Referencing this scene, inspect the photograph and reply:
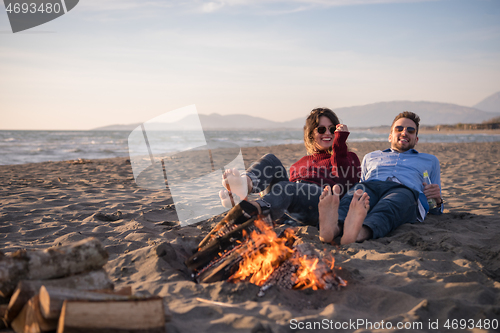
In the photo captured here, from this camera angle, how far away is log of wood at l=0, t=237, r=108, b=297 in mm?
1618

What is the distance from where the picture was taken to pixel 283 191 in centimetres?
280

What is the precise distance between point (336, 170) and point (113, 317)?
8.62ft

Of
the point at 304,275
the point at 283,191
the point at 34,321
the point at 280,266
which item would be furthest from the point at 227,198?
the point at 34,321

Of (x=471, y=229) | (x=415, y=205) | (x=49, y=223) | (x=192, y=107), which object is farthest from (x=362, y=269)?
(x=49, y=223)

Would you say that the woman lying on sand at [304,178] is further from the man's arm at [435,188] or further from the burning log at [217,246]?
the man's arm at [435,188]

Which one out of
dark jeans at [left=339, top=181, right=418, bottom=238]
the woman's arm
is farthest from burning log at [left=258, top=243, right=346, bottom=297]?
the woman's arm

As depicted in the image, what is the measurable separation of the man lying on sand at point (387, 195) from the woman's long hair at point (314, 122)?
27.3 inches

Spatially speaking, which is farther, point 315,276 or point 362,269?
point 362,269

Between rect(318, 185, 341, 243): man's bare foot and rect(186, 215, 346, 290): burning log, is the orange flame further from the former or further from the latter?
rect(318, 185, 341, 243): man's bare foot

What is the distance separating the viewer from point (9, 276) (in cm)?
161

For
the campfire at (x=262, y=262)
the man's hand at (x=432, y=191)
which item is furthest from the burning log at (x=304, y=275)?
the man's hand at (x=432, y=191)

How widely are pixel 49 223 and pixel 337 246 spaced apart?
322cm

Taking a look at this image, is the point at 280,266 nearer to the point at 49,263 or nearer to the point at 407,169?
the point at 49,263

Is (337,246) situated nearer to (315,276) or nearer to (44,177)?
(315,276)
